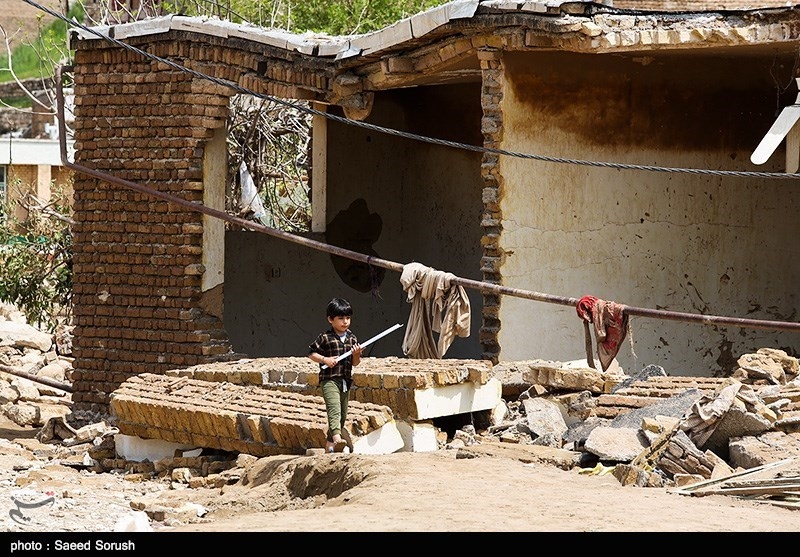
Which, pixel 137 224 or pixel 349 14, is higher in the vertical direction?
pixel 349 14

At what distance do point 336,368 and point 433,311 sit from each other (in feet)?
6.33

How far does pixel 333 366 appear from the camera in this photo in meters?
8.26

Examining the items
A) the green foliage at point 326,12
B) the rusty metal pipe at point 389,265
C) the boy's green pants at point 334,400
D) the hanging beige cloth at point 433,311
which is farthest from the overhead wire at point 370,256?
the green foliage at point 326,12

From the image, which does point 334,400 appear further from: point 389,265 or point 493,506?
point 389,265

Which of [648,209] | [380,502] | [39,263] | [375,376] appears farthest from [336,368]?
[39,263]

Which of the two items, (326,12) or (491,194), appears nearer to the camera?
(491,194)

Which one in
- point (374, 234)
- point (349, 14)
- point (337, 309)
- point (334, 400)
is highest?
point (349, 14)

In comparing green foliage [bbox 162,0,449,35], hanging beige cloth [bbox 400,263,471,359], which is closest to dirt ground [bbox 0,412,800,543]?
hanging beige cloth [bbox 400,263,471,359]

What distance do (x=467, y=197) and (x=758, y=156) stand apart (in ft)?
15.6

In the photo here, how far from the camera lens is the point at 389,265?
33.3 feet

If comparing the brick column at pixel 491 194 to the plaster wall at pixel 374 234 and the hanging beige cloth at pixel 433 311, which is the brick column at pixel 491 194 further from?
the plaster wall at pixel 374 234

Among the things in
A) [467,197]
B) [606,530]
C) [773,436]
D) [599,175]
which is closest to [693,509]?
[606,530]

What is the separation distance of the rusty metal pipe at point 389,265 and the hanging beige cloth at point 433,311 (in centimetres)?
11
